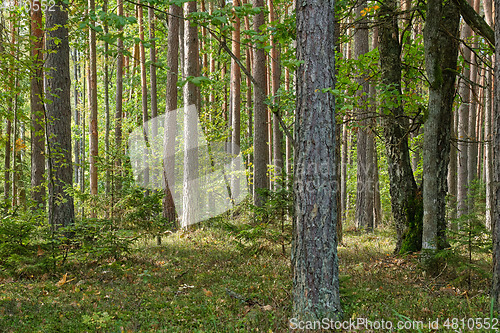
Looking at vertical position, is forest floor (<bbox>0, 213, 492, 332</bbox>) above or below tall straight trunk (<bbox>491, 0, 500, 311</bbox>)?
below

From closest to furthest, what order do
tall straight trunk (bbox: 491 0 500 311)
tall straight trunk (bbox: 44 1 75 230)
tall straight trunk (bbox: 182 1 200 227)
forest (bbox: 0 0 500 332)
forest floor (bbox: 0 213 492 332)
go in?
tall straight trunk (bbox: 491 0 500 311), forest (bbox: 0 0 500 332), forest floor (bbox: 0 213 492 332), tall straight trunk (bbox: 44 1 75 230), tall straight trunk (bbox: 182 1 200 227)

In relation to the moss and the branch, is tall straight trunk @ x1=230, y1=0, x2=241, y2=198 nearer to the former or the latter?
the branch

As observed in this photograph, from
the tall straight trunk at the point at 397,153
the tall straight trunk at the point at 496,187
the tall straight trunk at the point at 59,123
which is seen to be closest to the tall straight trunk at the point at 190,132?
the tall straight trunk at the point at 59,123

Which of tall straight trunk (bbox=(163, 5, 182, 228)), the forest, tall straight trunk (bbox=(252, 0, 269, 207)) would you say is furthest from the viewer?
tall straight trunk (bbox=(163, 5, 182, 228))

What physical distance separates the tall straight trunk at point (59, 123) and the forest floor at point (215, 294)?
1.49m

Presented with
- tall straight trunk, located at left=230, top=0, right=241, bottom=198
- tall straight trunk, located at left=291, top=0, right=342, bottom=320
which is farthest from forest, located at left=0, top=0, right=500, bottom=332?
tall straight trunk, located at left=230, top=0, right=241, bottom=198

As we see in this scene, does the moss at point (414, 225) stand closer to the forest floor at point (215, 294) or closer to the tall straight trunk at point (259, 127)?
the forest floor at point (215, 294)

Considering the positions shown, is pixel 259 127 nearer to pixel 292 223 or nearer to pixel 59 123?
pixel 59 123

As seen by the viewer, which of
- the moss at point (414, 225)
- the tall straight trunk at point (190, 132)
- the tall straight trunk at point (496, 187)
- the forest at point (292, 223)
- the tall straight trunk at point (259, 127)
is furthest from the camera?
the tall straight trunk at point (259, 127)

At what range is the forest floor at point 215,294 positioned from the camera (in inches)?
192

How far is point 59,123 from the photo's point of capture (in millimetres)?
8828

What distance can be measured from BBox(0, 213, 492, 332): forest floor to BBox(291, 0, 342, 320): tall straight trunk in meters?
0.57

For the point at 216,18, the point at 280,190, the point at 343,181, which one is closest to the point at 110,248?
the point at 280,190

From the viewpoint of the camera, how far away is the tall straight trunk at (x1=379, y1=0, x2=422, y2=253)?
8086mm
